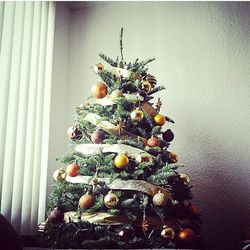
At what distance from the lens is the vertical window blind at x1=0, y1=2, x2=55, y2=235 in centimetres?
146

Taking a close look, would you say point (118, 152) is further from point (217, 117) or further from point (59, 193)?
point (217, 117)

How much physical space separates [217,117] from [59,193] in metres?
1.05

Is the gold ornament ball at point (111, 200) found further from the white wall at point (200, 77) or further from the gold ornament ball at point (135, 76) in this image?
the white wall at point (200, 77)

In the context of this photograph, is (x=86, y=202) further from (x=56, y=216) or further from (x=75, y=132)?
(x=75, y=132)

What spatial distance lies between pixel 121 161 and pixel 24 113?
720 mm

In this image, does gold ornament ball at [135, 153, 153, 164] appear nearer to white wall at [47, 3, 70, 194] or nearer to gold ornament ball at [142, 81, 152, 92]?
gold ornament ball at [142, 81, 152, 92]

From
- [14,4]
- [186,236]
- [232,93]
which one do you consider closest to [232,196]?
[232,93]

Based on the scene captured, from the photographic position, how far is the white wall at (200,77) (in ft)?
5.54

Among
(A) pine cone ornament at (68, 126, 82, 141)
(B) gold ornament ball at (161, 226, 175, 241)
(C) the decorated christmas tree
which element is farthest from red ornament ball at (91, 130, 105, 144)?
(B) gold ornament ball at (161, 226, 175, 241)

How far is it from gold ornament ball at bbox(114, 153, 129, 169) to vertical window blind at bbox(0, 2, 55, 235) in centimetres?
62

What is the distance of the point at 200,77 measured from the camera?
1.85m

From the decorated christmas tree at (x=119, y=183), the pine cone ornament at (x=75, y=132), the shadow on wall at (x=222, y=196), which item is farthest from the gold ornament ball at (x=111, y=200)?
the shadow on wall at (x=222, y=196)

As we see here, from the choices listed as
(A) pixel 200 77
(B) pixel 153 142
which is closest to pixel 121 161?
(B) pixel 153 142

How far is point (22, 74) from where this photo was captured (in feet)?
5.23
